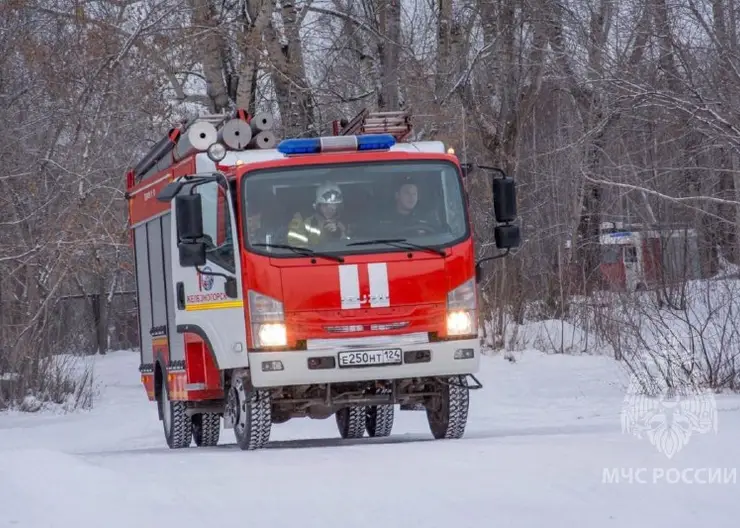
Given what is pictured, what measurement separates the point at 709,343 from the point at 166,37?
10.8 meters

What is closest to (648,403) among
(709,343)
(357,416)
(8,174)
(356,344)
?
(709,343)

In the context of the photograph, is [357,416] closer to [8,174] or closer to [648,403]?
[648,403]

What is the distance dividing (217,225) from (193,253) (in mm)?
401

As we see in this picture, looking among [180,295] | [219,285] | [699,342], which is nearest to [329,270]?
[219,285]

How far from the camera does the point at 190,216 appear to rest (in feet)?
36.1

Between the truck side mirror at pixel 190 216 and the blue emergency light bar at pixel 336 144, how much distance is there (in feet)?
2.93

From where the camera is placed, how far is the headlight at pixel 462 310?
11.1 metres

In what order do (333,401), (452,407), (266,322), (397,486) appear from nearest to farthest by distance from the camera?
1. (397,486)
2. (266,322)
3. (333,401)
4. (452,407)

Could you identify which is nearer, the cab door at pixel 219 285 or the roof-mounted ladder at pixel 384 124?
the cab door at pixel 219 285

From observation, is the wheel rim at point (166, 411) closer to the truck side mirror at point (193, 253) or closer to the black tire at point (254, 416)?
the black tire at point (254, 416)

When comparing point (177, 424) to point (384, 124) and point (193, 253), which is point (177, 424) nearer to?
point (193, 253)

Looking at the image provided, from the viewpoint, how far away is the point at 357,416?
560 inches

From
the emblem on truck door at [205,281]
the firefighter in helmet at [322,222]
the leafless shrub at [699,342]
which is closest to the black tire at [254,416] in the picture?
the emblem on truck door at [205,281]

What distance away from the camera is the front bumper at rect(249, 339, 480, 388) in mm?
10898
